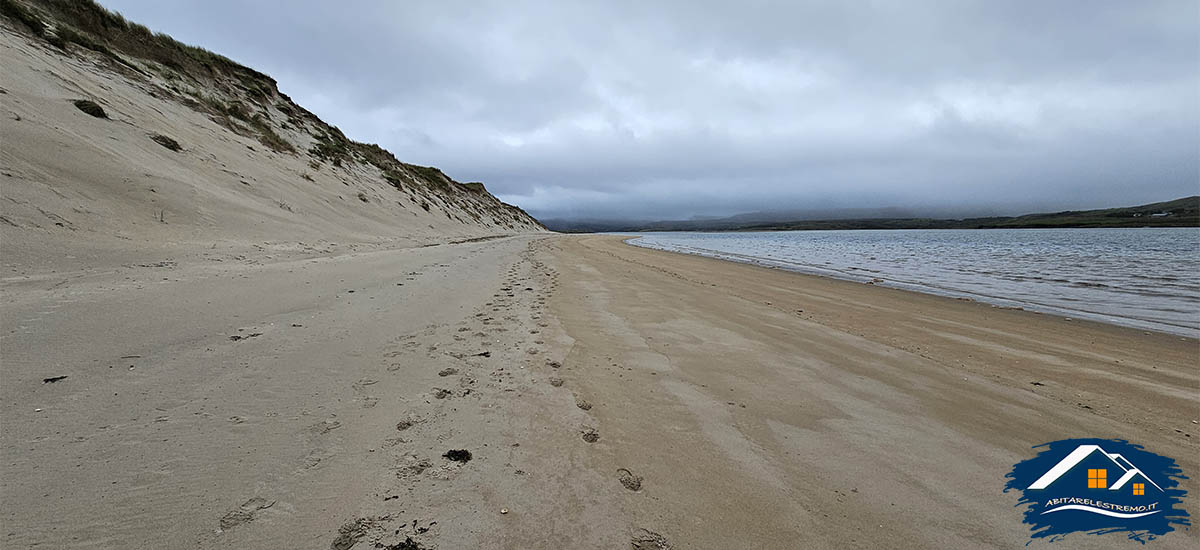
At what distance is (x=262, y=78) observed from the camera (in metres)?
25.8

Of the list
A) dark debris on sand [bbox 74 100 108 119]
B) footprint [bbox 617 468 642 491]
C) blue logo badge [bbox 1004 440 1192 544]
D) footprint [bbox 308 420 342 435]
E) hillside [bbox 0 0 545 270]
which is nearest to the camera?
blue logo badge [bbox 1004 440 1192 544]

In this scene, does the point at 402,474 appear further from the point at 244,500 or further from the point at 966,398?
the point at 966,398

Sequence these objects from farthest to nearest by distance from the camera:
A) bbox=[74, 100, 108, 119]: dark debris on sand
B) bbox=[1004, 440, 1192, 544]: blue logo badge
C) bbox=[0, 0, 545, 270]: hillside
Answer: bbox=[74, 100, 108, 119]: dark debris on sand, bbox=[0, 0, 545, 270]: hillside, bbox=[1004, 440, 1192, 544]: blue logo badge

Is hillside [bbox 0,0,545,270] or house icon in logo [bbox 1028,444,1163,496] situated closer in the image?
house icon in logo [bbox 1028,444,1163,496]

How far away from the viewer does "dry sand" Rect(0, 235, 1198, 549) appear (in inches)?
71.6

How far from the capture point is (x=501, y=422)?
2.77 metres

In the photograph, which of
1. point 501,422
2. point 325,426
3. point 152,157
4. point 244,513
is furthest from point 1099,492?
point 152,157

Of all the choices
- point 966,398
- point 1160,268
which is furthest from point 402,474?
point 1160,268

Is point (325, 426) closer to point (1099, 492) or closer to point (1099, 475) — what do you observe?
point (1099, 492)

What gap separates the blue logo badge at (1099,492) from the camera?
6.64 feet

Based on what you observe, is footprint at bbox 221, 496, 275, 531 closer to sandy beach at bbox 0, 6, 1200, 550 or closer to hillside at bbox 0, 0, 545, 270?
sandy beach at bbox 0, 6, 1200, 550

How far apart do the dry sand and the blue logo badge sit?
0.11 m

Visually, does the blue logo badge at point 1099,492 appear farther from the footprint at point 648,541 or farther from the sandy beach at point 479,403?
the footprint at point 648,541

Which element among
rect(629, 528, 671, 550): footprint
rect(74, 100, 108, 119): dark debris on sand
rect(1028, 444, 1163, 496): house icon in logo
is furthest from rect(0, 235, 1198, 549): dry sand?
rect(74, 100, 108, 119): dark debris on sand
